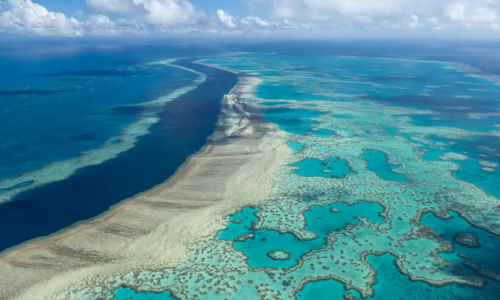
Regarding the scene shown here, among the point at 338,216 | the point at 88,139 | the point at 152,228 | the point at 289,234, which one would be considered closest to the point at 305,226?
the point at 289,234

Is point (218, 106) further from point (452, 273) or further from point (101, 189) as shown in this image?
point (452, 273)

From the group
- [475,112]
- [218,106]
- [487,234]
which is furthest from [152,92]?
[487,234]

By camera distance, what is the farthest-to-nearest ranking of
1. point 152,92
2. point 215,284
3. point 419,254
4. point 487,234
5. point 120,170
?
point 152,92, point 120,170, point 487,234, point 419,254, point 215,284

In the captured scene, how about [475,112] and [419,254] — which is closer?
[419,254]

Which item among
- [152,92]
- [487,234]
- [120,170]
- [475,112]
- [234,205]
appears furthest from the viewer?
[152,92]

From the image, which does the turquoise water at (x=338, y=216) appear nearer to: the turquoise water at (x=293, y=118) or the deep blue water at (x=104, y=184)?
the deep blue water at (x=104, y=184)

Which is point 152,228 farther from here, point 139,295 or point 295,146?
point 295,146

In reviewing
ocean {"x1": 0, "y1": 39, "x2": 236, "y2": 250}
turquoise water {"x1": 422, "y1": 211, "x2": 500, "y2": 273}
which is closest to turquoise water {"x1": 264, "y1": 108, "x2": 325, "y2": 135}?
ocean {"x1": 0, "y1": 39, "x2": 236, "y2": 250}

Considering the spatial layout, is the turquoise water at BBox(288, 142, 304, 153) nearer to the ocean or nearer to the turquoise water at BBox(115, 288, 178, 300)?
the ocean
